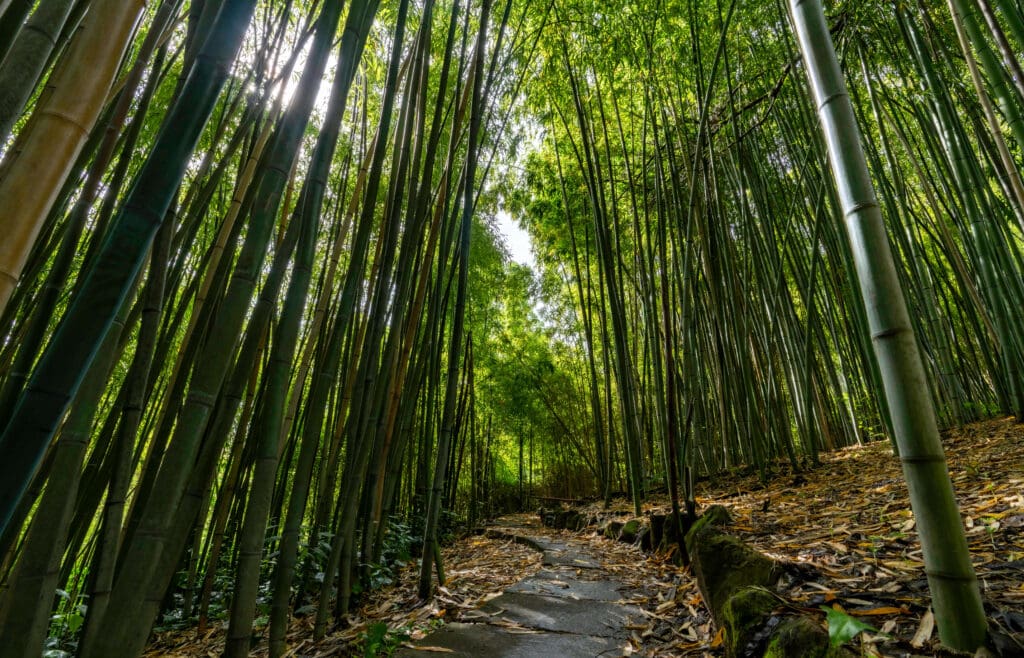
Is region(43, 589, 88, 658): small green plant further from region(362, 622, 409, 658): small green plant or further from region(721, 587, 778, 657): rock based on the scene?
region(721, 587, 778, 657): rock

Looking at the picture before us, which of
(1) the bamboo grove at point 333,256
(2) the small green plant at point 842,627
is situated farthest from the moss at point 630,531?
(2) the small green plant at point 842,627

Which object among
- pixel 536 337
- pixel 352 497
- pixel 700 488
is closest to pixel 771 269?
pixel 700 488

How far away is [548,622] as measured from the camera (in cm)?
158

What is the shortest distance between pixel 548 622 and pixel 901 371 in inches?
51.3

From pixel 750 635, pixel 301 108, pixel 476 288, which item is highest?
pixel 476 288

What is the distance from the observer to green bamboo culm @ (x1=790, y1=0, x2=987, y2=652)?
70 centimetres

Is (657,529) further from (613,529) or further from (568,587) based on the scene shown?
(613,529)

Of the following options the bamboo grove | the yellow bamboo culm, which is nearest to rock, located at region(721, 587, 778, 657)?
the bamboo grove

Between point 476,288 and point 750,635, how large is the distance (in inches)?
164

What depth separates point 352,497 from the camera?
4.99 feet

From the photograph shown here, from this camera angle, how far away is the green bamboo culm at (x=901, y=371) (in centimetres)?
70

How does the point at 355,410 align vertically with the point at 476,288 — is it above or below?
below

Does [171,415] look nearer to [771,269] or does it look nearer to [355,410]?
[355,410]

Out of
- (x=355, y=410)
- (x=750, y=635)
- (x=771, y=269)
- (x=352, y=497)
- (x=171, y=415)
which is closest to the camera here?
(x=750, y=635)
